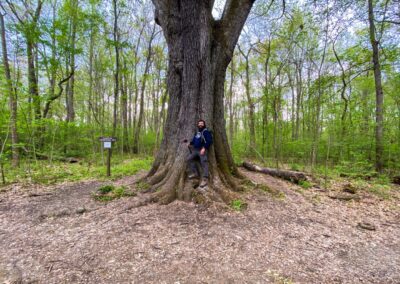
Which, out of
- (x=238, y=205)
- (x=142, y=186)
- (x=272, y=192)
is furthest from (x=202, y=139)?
(x=272, y=192)

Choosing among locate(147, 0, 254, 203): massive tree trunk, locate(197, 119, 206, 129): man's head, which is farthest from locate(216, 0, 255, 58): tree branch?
locate(197, 119, 206, 129): man's head

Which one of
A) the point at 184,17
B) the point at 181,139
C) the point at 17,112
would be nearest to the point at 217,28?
the point at 184,17

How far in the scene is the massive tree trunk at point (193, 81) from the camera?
3.96 meters

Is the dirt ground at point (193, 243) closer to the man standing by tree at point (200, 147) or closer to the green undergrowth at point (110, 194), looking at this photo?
the green undergrowth at point (110, 194)

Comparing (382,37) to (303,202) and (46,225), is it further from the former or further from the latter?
(46,225)

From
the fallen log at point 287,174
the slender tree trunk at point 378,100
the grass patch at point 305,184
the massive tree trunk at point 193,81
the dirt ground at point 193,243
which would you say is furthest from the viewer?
the slender tree trunk at point 378,100

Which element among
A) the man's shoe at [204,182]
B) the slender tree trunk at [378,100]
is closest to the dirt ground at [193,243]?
the man's shoe at [204,182]

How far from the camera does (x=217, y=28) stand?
4.41 meters

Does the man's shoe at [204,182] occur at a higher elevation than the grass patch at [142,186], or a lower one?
higher

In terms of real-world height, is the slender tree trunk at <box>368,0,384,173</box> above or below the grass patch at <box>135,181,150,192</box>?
above

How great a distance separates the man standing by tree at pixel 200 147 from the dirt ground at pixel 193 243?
2.61ft

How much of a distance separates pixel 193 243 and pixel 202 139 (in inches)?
80.3

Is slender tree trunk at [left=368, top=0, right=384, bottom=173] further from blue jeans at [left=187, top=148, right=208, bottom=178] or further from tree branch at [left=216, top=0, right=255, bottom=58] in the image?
blue jeans at [left=187, top=148, right=208, bottom=178]

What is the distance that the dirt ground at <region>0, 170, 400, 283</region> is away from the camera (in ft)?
6.27
